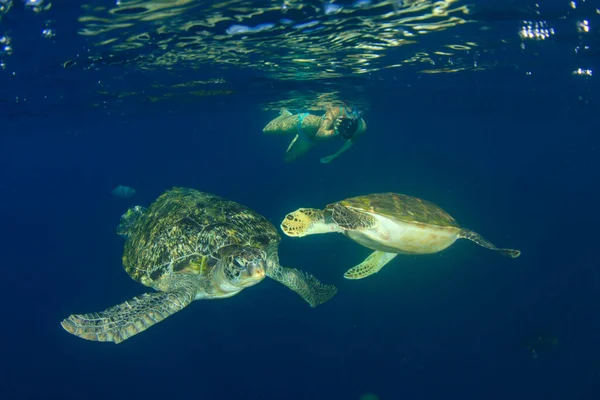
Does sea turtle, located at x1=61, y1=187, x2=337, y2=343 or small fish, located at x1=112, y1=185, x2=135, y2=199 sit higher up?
sea turtle, located at x1=61, y1=187, x2=337, y2=343

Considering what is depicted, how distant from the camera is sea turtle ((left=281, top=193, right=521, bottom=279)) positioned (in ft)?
18.9

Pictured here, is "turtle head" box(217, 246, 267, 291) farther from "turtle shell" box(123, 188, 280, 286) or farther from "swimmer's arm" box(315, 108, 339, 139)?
"swimmer's arm" box(315, 108, 339, 139)

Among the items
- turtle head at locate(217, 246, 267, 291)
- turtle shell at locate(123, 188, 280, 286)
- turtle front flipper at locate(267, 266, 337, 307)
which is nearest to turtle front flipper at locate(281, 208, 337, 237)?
turtle head at locate(217, 246, 267, 291)

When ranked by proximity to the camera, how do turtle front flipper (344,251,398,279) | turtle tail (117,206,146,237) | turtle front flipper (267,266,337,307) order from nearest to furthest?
turtle front flipper (267,266,337,307)
turtle front flipper (344,251,398,279)
turtle tail (117,206,146,237)

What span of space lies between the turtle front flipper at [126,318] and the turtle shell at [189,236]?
578mm

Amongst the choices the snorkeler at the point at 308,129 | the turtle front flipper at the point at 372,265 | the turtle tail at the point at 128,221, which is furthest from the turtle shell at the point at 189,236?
the snorkeler at the point at 308,129

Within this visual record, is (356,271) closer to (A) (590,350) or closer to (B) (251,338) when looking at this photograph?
(B) (251,338)

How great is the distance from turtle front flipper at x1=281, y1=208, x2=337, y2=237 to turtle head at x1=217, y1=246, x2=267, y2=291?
1.95ft

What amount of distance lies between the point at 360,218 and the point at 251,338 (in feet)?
27.8

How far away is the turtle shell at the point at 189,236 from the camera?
6125 mm

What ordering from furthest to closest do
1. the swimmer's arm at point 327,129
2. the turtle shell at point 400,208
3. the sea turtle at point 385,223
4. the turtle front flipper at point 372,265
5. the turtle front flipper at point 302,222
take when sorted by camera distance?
the swimmer's arm at point 327,129, the turtle front flipper at point 372,265, the turtle shell at point 400,208, the sea turtle at point 385,223, the turtle front flipper at point 302,222

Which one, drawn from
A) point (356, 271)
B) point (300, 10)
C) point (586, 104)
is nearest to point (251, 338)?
point (356, 271)

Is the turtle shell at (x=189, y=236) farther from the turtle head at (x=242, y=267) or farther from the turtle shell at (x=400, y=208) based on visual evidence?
the turtle shell at (x=400, y=208)

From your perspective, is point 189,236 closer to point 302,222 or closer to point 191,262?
point 191,262
